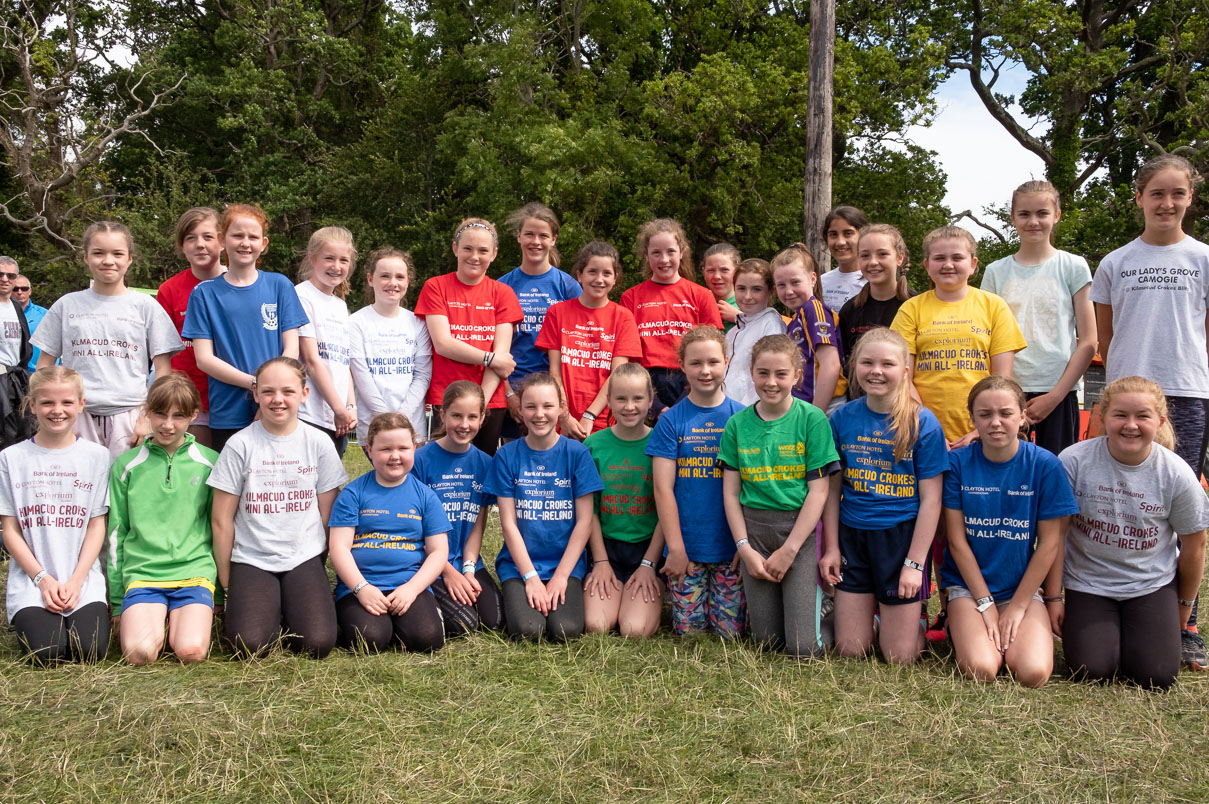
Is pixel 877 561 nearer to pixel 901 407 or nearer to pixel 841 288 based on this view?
pixel 901 407

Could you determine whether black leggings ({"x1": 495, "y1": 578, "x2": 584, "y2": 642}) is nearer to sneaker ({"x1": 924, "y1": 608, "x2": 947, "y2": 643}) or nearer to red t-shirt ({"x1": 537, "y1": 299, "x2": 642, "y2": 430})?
red t-shirt ({"x1": 537, "y1": 299, "x2": 642, "y2": 430})

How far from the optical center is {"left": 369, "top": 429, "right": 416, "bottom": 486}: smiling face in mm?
4258

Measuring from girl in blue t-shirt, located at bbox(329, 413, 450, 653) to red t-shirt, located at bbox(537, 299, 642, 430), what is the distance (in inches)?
46.0

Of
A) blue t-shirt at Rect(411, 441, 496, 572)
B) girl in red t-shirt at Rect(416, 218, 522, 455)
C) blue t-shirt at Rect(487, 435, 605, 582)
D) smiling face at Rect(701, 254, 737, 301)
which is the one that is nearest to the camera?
blue t-shirt at Rect(487, 435, 605, 582)

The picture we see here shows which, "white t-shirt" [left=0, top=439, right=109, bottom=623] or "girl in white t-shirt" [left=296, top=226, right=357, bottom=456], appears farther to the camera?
"girl in white t-shirt" [left=296, top=226, right=357, bottom=456]

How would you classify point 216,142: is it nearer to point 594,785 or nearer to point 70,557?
point 70,557

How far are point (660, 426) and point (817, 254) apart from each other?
6215mm

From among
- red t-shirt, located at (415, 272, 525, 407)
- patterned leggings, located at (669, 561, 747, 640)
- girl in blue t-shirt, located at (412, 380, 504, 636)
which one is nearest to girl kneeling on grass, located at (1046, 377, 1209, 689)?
patterned leggings, located at (669, 561, 747, 640)

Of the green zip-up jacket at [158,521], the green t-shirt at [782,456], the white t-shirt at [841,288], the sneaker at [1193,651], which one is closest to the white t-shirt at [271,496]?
the green zip-up jacket at [158,521]

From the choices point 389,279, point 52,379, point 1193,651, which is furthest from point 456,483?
point 1193,651

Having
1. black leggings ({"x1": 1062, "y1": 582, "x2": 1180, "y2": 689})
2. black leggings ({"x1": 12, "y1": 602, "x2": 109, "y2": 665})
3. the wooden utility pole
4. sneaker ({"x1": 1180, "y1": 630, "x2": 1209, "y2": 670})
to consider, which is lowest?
sneaker ({"x1": 1180, "y1": 630, "x2": 1209, "y2": 670})

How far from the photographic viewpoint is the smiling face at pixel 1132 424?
3.75m

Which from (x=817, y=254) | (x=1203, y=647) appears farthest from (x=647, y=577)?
(x=817, y=254)

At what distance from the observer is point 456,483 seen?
463cm
